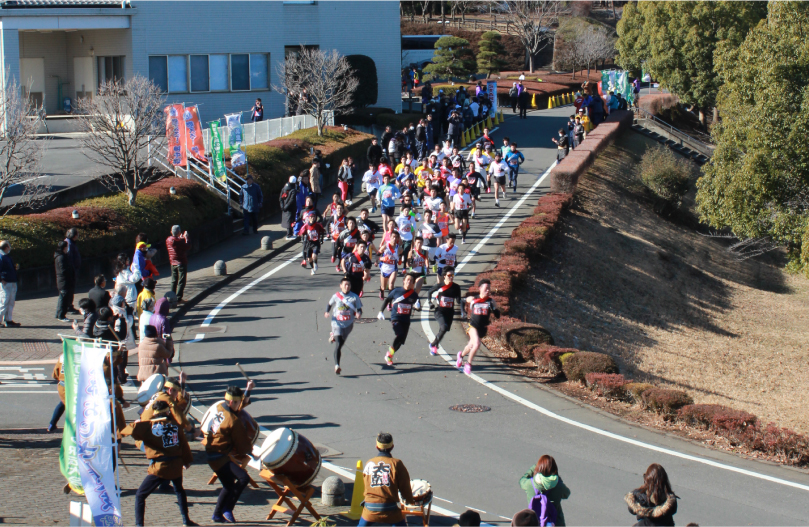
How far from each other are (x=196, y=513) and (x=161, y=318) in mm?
4097

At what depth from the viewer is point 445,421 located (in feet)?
38.1

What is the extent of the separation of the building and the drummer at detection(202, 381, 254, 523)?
30.0m

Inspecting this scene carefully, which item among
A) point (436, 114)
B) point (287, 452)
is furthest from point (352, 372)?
point (436, 114)

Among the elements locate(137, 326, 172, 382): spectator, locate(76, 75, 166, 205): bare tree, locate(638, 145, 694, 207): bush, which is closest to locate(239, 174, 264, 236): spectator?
locate(76, 75, 166, 205): bare tree

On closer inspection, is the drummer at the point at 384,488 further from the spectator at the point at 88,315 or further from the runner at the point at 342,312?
the spectator at the point at 88,315

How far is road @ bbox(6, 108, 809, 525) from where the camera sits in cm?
930

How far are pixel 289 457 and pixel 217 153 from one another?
62.5 ft

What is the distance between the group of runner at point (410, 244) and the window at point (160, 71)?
1592cm

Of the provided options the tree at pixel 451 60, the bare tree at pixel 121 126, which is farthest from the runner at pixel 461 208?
the tree at pixel 451 60

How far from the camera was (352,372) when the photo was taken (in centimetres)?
1361

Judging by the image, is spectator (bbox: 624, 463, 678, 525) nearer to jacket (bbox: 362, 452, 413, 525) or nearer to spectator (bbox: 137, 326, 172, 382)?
jacket (bbox: 362, 452, 413, 525)

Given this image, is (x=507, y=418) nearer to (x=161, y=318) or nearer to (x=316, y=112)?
(x=161, y=318)

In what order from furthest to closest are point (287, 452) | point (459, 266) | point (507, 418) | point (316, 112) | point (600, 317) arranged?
point (316, 112) → point (600, 317) → point (459, 266) → point (507, 418) → point (287, 452)

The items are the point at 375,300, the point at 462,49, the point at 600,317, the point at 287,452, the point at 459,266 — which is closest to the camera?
the point at 287,452
